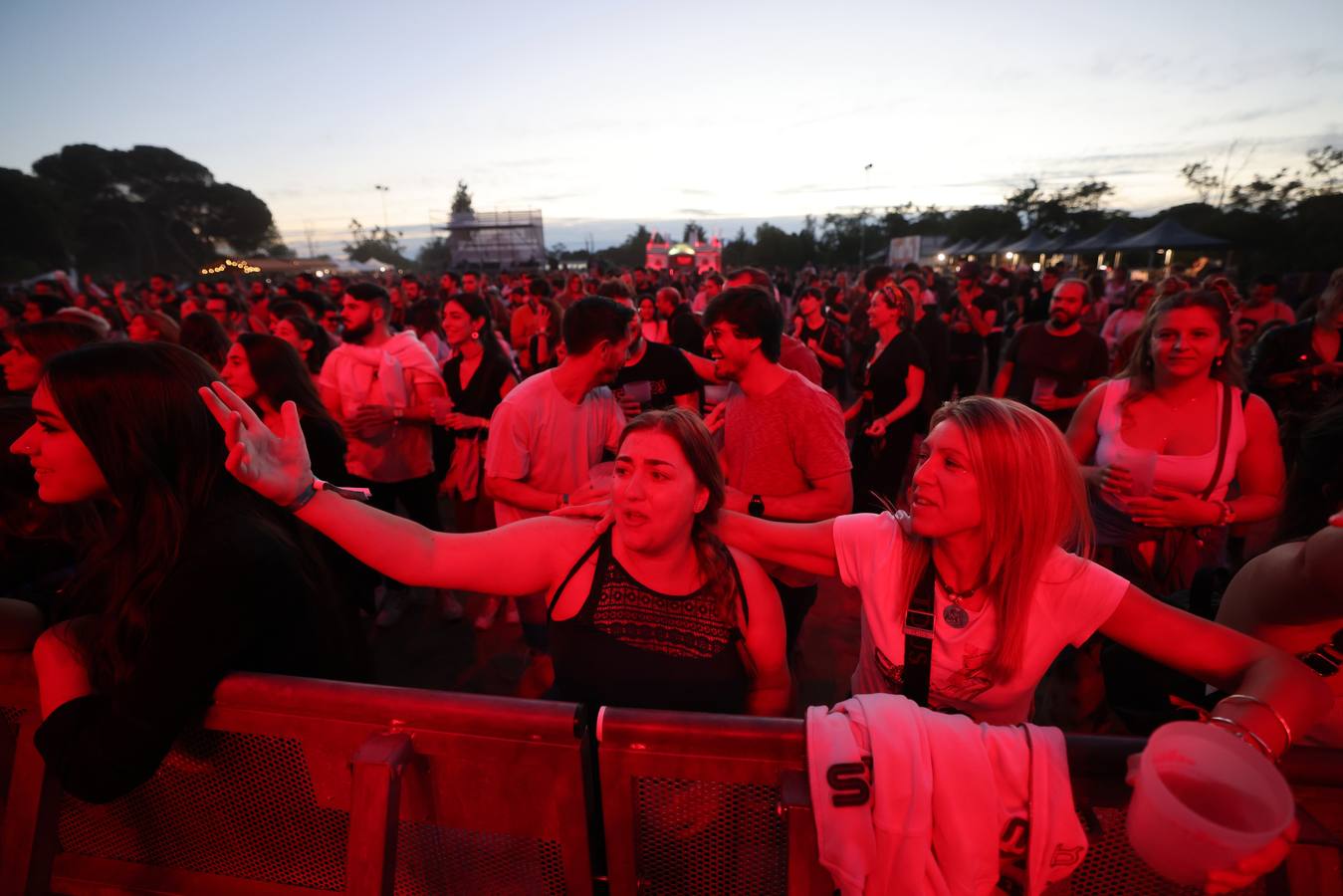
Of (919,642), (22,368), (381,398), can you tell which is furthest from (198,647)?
(22,368)

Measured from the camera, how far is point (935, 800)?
1085mm

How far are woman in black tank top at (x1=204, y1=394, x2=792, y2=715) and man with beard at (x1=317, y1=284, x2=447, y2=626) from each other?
2.63 meters

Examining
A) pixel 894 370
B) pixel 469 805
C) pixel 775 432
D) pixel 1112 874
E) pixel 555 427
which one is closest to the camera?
pixel 1112 874

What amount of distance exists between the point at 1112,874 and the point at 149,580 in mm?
2250

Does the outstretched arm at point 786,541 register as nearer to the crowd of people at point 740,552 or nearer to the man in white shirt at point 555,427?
the crowd of people at point 740,552

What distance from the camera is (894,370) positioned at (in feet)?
16.6

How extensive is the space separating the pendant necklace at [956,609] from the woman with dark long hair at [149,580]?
170cm

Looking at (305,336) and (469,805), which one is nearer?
(469,805)

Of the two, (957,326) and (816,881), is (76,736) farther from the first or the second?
(957,326)

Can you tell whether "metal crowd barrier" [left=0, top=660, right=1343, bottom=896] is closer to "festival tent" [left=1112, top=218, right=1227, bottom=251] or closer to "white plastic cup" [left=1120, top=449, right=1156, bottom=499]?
"white plastic cup" [left=1120, top=449, right=1156, bottom=499]

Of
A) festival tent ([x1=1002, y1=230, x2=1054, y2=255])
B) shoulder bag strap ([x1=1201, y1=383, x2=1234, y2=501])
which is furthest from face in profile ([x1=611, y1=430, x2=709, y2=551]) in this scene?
festival tent ([x1=1002, y1=230, x2=1054, y2=255])

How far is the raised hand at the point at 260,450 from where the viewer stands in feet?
5.46

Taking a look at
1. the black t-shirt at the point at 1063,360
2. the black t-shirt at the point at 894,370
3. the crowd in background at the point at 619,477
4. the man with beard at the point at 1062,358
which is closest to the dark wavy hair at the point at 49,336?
the crowd in background at the point at 619,477

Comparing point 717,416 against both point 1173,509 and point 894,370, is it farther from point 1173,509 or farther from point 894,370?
point 894,370
